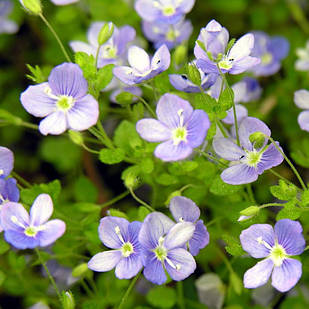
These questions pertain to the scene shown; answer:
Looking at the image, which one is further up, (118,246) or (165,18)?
(165,18)

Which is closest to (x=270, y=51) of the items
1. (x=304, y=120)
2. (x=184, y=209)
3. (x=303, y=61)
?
(x=303, y=61)

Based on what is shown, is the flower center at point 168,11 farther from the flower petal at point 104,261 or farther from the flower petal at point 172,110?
the flower petal at point 104,261

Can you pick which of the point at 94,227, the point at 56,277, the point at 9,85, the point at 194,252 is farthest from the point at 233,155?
the point at 9,85

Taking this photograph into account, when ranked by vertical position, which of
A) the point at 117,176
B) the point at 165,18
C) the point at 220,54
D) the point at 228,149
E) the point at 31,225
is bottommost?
the point at 117,176

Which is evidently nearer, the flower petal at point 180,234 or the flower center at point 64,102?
the flower petal at point 180,234

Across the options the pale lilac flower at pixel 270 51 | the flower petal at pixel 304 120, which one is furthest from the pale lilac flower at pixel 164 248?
the pale lilac flower at pixel 270 51

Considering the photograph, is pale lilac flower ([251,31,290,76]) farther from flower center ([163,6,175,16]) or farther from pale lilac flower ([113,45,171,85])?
pale lilac flower ([113,45,171,85])

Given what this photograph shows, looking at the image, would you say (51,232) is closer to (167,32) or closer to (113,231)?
(113,231)
